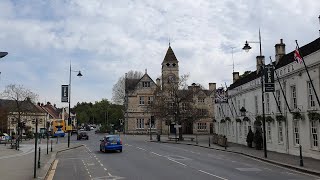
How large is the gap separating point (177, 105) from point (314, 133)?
104 feet

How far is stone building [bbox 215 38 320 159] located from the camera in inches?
1067

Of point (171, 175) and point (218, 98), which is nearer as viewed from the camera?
point (171, 175)

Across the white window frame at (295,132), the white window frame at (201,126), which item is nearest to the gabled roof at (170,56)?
the white window frame at (201,126)

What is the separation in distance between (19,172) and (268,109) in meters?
24.5

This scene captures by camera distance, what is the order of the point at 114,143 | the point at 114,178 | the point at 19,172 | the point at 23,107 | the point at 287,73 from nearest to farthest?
1. the point at 114,178
2. the point at 19,172
3. the point at 287,73
4. the point at 114,143
5. the point at 23,107

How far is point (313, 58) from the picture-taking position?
26.8m

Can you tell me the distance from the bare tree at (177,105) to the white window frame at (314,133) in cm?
3021

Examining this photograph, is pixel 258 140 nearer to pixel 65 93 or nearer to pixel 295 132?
pixel 295 132

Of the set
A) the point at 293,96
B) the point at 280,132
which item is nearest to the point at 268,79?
the point at 293,96

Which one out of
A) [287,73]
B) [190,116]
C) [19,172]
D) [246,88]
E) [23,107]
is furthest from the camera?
[23,107]

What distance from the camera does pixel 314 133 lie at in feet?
89.3

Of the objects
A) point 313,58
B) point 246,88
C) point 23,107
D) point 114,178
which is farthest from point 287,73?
point 23,107

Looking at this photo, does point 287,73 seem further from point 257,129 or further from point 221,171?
point 221,171

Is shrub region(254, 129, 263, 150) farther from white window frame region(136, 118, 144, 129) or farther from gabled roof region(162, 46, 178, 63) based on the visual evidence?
white window frame region(136, 118, 144, 129)
